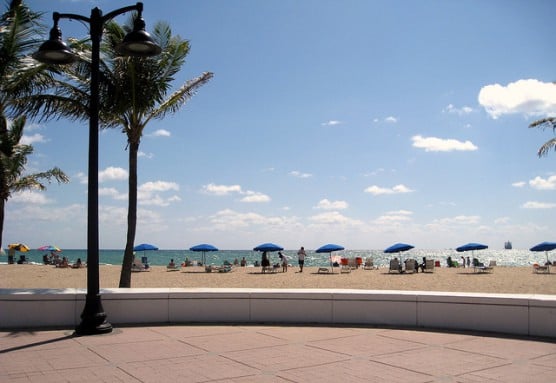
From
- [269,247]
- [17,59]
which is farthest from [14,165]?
[269,247]

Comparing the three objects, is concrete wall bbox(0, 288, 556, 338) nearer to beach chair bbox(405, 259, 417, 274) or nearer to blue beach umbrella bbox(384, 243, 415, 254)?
beach chair bbox(405, 259, 417, 274)

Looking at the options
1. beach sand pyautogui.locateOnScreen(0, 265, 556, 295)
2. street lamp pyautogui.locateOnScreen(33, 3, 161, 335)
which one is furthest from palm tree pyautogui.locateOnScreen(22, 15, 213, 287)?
beach sand pyautogui.locateOnScreen(0, 265, 556, 295)

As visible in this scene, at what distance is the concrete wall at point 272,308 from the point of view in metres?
7.59

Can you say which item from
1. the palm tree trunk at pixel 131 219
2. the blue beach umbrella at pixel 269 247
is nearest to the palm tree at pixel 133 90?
the palm tree trunk at pixel 131 219

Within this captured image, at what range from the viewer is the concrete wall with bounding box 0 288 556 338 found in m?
7.59

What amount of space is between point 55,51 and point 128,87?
17.5 feet

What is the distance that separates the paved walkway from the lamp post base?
162 mm

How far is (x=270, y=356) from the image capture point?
19.6 feet

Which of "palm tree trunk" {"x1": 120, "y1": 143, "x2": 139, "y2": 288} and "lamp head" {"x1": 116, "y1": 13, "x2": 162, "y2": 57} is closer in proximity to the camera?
"lamp head" {"x1": 116, "y1": 13, "x2": 162, "y2": 57}

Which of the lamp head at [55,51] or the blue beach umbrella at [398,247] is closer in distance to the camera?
the lamp head at [55,51]

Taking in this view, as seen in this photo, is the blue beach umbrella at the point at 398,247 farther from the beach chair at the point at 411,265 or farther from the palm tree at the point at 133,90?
the palm tree at the point at 133,90

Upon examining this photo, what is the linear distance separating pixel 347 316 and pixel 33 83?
9396mm

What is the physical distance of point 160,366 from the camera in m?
5.45

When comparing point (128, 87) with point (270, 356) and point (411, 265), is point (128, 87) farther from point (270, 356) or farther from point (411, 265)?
point (411, 265)
